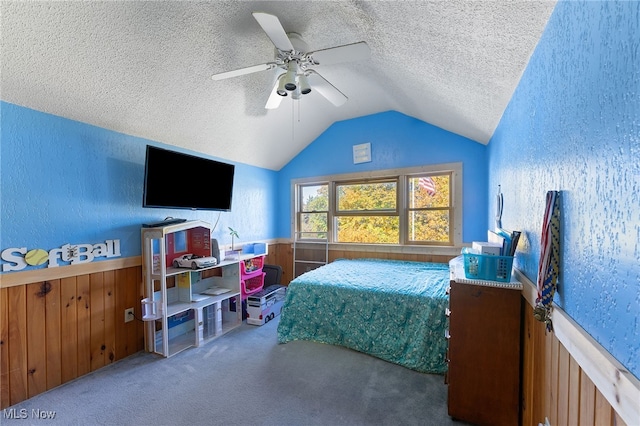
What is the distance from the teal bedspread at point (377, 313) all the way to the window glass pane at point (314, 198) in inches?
59.4

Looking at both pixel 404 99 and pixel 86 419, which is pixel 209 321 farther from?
pixel 404 99

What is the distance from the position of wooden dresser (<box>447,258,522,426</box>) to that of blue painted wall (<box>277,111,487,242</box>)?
1.91 metres

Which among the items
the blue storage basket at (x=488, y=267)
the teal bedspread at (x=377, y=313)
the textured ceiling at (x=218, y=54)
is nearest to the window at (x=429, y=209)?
the teal bedspread at (x=377, y=313)

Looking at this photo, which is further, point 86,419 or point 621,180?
point 86,419

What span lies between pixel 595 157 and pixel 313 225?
3.73 m

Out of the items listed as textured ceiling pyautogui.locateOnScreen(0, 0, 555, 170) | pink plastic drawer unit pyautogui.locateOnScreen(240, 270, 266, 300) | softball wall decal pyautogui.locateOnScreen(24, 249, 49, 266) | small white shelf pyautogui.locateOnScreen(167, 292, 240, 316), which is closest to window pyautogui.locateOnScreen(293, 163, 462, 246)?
textured ceiling pyautogui.locateOnScreen(0, 0, 555, 170)

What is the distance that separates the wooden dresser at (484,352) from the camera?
1.55 m

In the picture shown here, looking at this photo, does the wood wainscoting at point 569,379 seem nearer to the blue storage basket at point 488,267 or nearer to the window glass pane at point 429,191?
the blue storage basket at point 488,267

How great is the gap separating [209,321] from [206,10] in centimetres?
293

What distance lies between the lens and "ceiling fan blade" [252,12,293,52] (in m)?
1.35

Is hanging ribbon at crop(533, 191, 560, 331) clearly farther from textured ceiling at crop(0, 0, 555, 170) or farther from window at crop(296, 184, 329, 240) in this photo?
window at crop(296, 184, 329, 240)

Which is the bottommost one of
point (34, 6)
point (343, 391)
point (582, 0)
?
point (343, 391)

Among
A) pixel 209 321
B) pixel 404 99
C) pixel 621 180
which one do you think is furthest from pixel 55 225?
pixel 404 99

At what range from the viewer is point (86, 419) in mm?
1685
